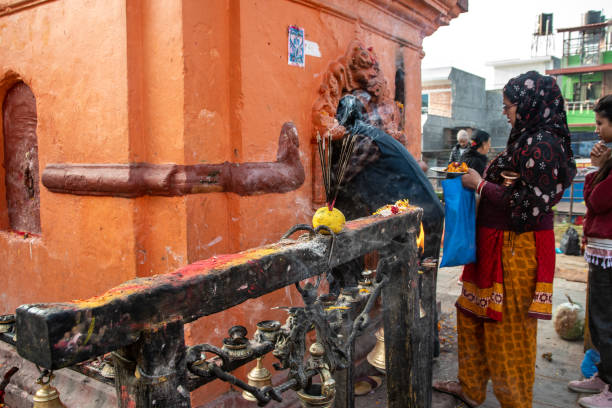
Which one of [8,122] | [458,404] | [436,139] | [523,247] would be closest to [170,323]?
[523,247]

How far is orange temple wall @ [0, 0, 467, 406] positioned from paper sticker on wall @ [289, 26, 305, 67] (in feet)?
0.20

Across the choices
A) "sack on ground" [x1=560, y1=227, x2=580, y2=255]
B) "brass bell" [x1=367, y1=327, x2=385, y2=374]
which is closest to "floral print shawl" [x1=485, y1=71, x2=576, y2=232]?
"brass bell" [x1=367, y1=327, x2=385, y2=374]

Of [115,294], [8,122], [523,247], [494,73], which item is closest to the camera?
[115,294]

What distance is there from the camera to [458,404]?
2.96 m

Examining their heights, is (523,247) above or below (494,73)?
below

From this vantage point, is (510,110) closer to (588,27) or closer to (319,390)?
(319,390)

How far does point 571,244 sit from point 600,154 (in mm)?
4709

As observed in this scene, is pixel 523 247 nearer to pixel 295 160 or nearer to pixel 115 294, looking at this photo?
pixel 295 160

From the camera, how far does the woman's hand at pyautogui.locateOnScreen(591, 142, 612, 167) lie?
3146mm

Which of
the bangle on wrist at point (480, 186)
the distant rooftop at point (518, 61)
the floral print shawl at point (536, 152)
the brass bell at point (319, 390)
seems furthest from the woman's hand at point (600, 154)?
the distant rooftop at point (518, 61)

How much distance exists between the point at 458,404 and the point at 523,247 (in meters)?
1.20

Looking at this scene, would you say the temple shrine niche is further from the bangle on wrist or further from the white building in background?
the white building in background

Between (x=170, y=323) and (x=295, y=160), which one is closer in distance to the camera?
(x=170, y=323)

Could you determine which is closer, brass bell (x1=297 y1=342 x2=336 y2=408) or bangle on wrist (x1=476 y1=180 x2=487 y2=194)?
brass bell (x1=297 y1=342 x2=336 y2=408)
